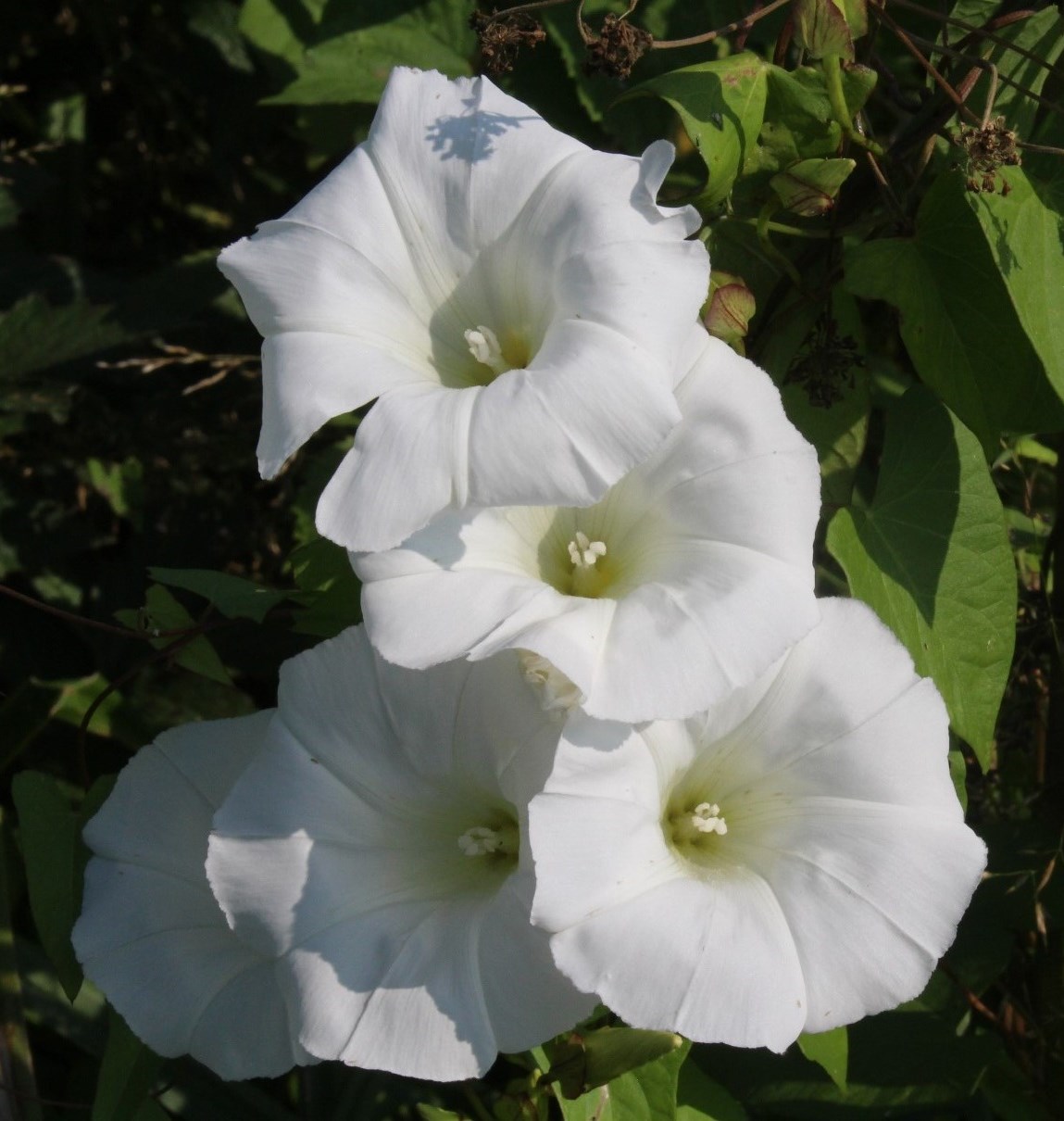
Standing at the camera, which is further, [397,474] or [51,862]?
[51,862]

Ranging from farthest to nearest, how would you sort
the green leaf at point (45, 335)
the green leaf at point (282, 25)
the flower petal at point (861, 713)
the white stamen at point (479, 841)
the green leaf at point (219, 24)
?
the green leaf at point (219, 24) < the green leaf at point (282, 25) < the green leaf at point (45, 335) < the white stamen at point (479, 841) < the flower petal at point (861, 713)

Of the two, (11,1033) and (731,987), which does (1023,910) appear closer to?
(731,987)

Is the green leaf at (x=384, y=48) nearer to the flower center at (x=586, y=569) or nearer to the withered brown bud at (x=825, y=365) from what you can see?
the withered brown bud at (x=825, y=365)

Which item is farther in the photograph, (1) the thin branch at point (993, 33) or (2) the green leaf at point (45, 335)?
(2) the green leaf at point (45, 335)

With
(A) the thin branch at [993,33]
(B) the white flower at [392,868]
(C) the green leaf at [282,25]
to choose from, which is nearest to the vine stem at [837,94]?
(A) the thin branch at [993,33]

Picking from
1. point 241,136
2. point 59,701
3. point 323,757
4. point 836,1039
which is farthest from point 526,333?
point 241,136

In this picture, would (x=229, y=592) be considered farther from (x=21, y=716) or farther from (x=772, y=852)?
(x=772, y=852)

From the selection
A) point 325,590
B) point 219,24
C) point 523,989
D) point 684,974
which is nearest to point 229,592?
point 325,590

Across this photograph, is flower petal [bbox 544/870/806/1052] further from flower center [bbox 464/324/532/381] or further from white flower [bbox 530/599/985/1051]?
flower center [bbox 464/324/532/381]
